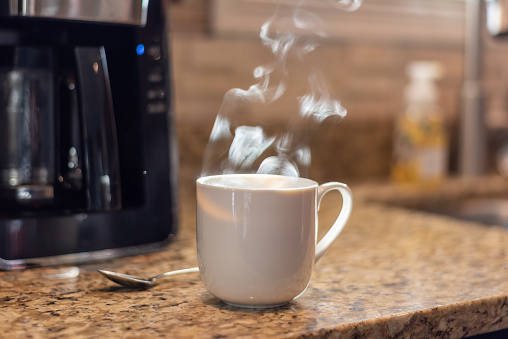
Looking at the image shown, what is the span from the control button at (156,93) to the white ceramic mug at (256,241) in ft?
0.80

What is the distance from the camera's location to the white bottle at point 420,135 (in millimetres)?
1463

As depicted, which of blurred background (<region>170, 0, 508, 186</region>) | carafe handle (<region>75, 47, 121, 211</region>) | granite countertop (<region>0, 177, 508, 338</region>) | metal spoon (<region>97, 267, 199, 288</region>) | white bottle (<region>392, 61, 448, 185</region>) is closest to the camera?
granite countertop (<region>0, 177, 508, 338</region>)

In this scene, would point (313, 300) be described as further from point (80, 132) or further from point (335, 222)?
point (80, 132)

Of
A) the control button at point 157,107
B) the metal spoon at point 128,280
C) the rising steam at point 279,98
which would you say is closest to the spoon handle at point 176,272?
the metal spoon at point 128,280

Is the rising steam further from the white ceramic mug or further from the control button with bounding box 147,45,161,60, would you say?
the white ceramic mug

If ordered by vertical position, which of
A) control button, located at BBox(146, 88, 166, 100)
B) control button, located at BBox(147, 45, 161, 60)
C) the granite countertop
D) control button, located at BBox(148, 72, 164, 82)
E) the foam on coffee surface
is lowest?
the granite countertop

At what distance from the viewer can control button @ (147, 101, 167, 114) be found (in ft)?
2.72

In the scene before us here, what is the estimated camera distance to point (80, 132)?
78 centimetres

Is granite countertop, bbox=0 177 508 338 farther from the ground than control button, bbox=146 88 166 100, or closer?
closer

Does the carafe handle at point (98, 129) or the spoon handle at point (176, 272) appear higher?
the carafe handle at point (98, 129)

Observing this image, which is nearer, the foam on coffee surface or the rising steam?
the foam on coffee surface

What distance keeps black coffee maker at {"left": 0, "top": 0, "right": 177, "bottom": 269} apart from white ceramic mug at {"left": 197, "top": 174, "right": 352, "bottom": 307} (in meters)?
0.22

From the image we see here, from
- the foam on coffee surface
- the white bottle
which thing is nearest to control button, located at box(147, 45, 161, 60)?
the foam on coffee surface

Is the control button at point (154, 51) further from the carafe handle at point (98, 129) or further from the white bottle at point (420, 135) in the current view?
the white bottle at point (420, 135)
